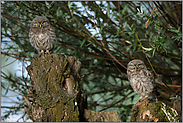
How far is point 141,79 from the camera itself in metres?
2.13

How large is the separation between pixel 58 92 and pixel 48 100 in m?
0.12

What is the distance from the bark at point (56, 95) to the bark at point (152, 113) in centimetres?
25

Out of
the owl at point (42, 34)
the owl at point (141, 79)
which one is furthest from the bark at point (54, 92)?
the owl at point (141, 79)

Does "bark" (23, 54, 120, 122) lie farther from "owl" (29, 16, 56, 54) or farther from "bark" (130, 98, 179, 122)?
"owl" (29, 16, 56, 54)

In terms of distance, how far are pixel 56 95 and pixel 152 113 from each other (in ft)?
2.87

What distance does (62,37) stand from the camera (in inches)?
117

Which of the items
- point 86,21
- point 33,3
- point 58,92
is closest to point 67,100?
point 58,92

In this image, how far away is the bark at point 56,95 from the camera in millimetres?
1766

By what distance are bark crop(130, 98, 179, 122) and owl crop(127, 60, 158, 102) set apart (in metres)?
0.40

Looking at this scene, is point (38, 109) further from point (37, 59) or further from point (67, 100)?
point (37, 59)

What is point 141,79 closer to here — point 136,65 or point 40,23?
point 136,65

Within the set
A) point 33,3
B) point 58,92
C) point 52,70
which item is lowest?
point 58,92

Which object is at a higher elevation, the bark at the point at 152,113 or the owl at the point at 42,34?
the owl at the point at 42,34

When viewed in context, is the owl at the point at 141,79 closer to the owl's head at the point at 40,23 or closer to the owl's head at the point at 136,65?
the owl's head at the point at 136,65
